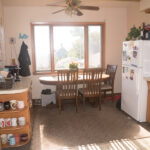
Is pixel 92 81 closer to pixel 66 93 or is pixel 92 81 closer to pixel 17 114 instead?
pixel 66 93

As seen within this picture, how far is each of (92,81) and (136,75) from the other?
1034 mm

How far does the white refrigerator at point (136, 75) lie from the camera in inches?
124

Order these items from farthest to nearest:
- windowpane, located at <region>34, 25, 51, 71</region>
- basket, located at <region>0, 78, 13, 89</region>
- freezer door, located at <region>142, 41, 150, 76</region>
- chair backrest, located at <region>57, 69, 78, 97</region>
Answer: windowpane, located at <region>34, 25, 51, 71</region> → chair backrest, located at <region>57, 69, 78, 97</region> → freezer door, located at <region>142, 41, 150, 76</region> → basket, located at <region>0, 78, 13, 89</region>

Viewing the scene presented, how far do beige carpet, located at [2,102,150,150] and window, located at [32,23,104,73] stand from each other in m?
1.43

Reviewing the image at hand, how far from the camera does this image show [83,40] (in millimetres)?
4938

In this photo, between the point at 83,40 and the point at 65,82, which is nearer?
the point at 65,82

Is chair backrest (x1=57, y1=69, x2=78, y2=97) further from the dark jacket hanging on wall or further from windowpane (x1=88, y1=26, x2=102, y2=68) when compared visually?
windowpane (x1=88, y1=26, x2=102, y2=68)

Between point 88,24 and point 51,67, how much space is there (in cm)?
158

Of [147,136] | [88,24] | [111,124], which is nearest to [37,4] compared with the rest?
[88,24]

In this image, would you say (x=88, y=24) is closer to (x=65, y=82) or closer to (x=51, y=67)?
(x=51, y=67)

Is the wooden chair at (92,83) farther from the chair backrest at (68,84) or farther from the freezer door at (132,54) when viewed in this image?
the freezer door at (132,54)

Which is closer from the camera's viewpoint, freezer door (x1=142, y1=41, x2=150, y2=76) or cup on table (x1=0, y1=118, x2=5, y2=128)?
cup on table (x1=0, y1=118, x2=5, y2=128)

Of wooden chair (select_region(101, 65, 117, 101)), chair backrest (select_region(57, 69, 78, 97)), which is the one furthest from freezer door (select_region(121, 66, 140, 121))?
chair backrest (select_region(57, 69, 78, 97))

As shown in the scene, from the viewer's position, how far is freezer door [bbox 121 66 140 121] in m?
3.28
